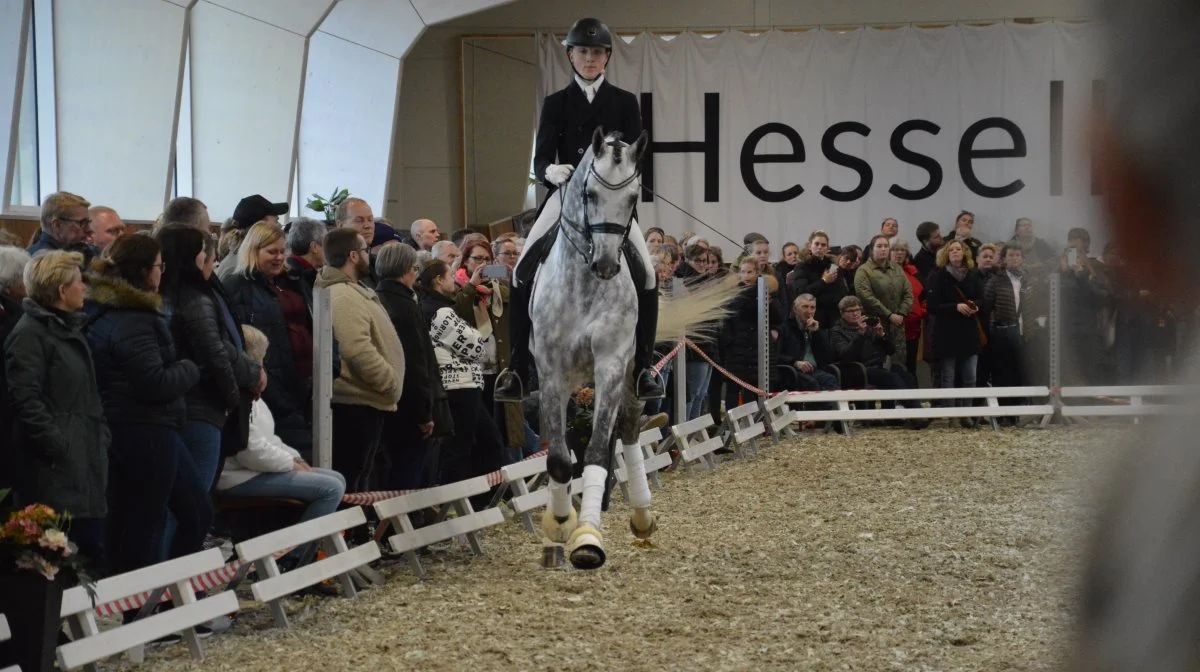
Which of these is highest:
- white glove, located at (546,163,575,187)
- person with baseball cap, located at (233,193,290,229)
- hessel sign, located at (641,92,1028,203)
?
hessel sign, located at (641,92,1028,203)

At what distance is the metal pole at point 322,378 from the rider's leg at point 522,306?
88 cm

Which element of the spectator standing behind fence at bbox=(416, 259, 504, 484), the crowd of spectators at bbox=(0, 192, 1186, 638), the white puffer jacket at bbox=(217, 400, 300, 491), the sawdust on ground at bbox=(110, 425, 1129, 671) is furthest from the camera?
the spectator standing behind fence at bbox=(416, 259, 504, 484)

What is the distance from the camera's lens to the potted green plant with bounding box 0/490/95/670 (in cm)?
435

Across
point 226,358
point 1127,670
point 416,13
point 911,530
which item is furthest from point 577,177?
point 416,13

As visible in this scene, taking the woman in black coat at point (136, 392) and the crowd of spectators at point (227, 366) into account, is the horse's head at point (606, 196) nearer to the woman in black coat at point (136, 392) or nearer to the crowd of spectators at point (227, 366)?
the crowd of spectators at point (227, 366)

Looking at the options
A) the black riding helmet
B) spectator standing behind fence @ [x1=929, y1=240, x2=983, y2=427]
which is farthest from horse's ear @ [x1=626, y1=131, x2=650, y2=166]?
spectator standing behind fence @ [x1=929, y1=240, x2=983, y2=427]

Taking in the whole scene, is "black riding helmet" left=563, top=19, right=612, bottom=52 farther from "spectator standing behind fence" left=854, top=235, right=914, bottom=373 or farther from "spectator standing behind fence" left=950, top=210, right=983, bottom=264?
"spectator standing behind fence" left=950, top=210, right=983, bottom=264

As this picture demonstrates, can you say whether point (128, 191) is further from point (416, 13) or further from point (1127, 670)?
point (1127, 670)

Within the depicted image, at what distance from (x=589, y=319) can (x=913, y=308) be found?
9209mm

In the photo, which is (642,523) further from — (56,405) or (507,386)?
(56,405)

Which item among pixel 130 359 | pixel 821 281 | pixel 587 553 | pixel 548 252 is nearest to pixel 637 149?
pixel 548 252

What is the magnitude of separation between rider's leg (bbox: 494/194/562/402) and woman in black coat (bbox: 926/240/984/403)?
27.9 feet

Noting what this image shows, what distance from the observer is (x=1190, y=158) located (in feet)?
3.09

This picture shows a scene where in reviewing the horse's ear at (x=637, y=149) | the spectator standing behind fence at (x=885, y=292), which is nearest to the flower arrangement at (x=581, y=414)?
the horse's ear at (x=637, y=149)
